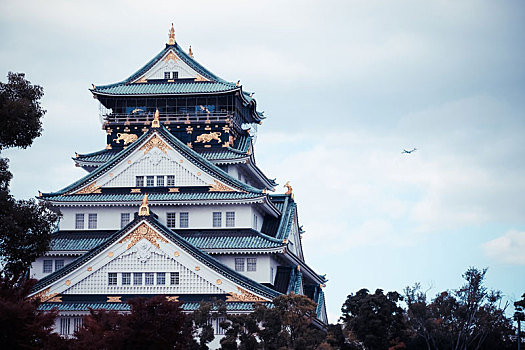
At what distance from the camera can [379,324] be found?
67562 mm

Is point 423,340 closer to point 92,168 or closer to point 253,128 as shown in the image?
point 253,128

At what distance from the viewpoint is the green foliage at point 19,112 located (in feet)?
128

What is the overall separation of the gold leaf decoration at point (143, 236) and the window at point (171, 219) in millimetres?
5275

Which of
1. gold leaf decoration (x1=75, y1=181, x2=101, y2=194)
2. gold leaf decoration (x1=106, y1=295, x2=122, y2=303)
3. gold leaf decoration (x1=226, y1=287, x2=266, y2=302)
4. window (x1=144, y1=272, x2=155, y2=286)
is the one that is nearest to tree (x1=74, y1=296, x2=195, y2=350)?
gold leaf decoration (x1=226, y1=287, x2=266, y2=302)

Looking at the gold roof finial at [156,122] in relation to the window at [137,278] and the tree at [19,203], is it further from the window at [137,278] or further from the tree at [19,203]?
the tree at [19,203]

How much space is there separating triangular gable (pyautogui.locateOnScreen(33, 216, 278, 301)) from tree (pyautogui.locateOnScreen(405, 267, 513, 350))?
87.4 ft

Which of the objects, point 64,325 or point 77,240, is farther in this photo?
point 77,240

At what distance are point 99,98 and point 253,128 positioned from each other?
43.4ft

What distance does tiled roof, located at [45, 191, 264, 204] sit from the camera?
59.6m

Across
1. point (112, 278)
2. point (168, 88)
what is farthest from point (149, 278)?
point (168, 88)

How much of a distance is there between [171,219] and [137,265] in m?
6.01

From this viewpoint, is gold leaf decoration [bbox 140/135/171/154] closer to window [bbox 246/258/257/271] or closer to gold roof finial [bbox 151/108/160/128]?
gold roof finial [bbox 151/108/160/128]

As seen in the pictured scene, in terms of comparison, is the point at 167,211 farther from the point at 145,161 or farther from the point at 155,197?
the point at 145,161

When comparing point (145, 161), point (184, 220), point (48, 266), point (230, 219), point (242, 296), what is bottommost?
point (242, 296)
